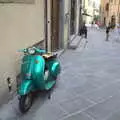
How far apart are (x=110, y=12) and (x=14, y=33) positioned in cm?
3691

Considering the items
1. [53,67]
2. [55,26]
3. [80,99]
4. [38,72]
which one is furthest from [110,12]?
[38,72]

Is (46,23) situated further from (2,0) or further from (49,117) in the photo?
(49,117)

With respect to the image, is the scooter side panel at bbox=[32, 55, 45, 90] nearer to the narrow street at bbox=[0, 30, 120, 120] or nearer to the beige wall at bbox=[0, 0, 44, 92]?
the narrow street at bbox=[0, 30, 120, 120]

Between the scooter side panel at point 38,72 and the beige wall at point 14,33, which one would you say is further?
the scooter side panel at point 38,72

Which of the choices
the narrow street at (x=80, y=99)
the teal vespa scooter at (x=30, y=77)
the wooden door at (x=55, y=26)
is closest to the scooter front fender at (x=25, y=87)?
the teal vespa scooter at (x=30, y=77)

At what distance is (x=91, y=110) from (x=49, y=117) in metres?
0.79

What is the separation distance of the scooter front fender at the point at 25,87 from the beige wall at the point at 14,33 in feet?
1.28

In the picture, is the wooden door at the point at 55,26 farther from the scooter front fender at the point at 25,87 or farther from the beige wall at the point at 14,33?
the scooter front fender at the point at 25,87

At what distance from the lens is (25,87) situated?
443 centimetres

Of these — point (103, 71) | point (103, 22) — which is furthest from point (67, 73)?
point (103, 22)

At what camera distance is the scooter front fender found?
171 inches

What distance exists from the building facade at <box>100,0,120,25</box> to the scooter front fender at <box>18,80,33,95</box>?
94.2ft

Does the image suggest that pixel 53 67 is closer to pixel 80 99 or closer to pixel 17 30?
pixel 80 99

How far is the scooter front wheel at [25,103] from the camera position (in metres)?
4.41
